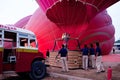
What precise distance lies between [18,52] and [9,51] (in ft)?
1.60

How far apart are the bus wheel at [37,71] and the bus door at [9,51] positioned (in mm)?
1355

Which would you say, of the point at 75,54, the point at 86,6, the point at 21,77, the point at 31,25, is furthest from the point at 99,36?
the point at 21,77

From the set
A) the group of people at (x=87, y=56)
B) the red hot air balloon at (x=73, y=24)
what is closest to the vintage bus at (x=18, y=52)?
the group of people at (x=87, y=56)

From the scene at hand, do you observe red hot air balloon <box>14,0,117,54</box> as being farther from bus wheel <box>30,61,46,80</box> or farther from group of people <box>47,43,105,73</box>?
bus wheel <box>30,61,46,80</box>

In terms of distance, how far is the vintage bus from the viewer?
11341 millimetres

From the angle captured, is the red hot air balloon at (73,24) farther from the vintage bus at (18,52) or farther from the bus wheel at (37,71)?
the vintage bus at (18,52)

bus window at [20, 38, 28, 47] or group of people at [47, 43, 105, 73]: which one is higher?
bus window at [20, 38, 28, 47]

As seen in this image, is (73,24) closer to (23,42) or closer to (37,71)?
(37,71)

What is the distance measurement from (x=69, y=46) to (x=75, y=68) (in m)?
7.76

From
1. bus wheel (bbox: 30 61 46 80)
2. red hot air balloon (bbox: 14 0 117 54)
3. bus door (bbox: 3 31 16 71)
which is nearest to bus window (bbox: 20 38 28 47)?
bus door (bbox: 3 31 16 71)

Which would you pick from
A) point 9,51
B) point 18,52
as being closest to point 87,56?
point 18,52

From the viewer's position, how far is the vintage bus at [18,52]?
11.3m

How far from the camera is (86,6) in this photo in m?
22.1

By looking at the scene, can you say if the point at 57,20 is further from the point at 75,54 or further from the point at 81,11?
the point at 75,54
